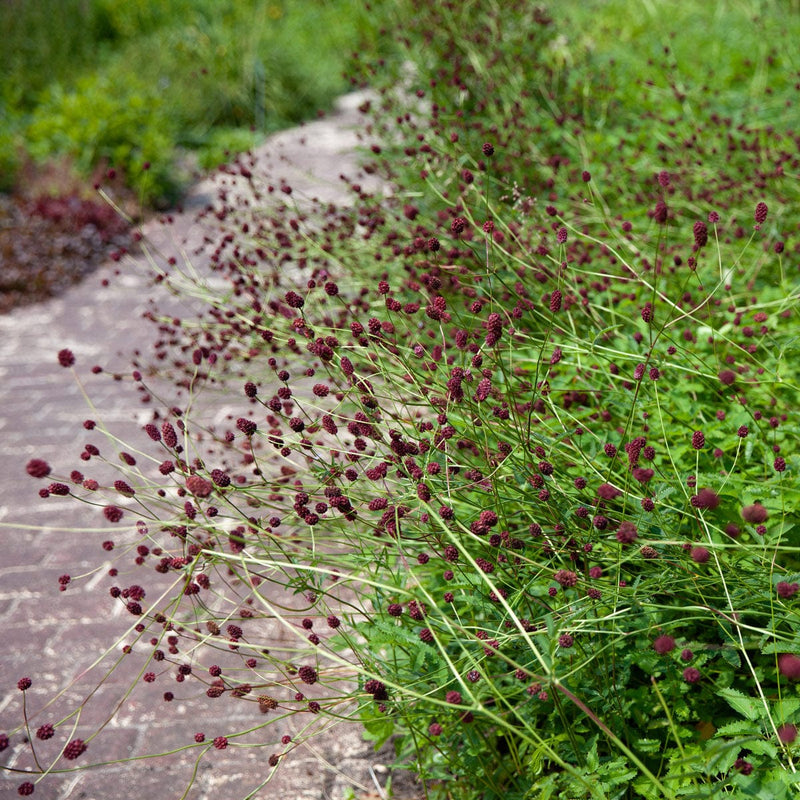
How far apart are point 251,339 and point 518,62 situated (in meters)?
3.57

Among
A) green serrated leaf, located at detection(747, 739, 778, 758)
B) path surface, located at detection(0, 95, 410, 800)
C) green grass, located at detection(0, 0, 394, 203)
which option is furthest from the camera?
green grass, located at detection(0, 0, 394, 203)

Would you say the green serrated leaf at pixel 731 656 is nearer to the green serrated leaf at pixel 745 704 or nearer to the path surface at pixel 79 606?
the green serrated leaf at pixel 745 704

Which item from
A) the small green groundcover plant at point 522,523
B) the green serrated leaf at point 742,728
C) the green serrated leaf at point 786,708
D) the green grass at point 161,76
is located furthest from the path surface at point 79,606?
the green grass at point 161,76

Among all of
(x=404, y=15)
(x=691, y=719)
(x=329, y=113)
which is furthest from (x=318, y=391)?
(x=329, y=113)

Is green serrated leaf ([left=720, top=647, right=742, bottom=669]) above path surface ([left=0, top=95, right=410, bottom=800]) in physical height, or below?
above

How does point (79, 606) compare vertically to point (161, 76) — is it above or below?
below

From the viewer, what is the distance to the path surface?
9.48 ft

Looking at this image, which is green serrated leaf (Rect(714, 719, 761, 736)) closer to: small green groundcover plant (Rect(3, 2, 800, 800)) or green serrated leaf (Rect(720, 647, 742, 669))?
small green groundcover plant (Rect(3, 2, 800, 800))

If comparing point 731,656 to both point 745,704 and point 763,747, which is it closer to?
point 745,704

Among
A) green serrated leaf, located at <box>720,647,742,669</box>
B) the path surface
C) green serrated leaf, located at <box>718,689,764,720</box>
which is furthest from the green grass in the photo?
green serrated leaf, located at <box>718,689,764,720</box>

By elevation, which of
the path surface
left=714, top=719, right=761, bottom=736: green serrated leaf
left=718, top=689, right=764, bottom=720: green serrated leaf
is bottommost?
the path surface

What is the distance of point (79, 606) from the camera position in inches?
154

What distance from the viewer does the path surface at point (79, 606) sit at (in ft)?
9.48

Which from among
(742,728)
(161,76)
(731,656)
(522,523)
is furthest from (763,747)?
(161,76)
